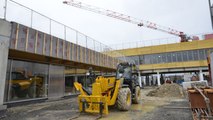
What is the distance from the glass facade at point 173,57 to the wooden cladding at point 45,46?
24861 millimetres

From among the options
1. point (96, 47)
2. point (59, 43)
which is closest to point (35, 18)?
point (59, 43)

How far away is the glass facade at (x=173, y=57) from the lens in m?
35.7

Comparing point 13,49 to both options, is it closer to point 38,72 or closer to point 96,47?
point 38,72

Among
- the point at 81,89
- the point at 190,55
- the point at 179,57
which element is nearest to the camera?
the point at 81,89

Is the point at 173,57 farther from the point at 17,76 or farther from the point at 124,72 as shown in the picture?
the point at 17,76

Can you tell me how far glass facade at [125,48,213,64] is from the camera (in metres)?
35.7

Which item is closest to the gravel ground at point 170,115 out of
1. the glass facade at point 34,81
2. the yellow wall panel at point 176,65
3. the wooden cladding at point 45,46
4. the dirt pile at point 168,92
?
the glass facade at point 34,81

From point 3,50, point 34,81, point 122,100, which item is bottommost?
point 122,100

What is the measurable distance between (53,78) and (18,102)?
3.86 m

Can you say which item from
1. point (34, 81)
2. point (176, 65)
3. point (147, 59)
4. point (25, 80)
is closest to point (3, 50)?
point (25, 80)

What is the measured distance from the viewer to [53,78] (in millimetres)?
14688

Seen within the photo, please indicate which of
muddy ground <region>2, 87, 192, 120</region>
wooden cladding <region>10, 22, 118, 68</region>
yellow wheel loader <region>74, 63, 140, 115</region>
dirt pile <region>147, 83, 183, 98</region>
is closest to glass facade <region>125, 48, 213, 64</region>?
dirt pile <region>147, 83, 183, 98</region>

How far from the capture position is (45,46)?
38.2 ft

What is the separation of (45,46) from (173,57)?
1290 inches
